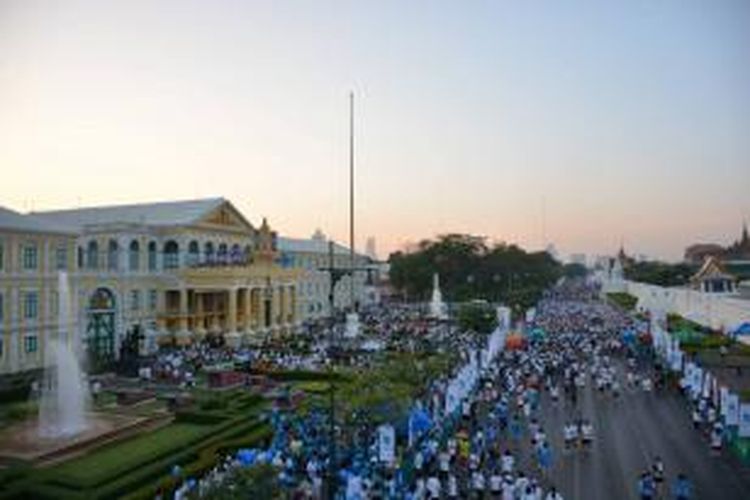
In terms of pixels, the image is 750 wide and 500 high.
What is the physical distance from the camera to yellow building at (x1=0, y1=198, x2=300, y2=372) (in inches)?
1580

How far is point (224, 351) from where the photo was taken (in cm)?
4991

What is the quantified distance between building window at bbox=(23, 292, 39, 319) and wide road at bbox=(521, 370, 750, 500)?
2823 cm

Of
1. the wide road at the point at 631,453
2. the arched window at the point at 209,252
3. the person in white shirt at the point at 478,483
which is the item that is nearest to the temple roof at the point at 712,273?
the wide road at the point at 631,453

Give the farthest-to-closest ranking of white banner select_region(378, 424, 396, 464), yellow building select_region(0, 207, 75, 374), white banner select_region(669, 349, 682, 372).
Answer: yellow building select_region(0, 207, 75, 374)
white banner select_region(669, 349, 682, 372)
white banner select_region(378, 424, 396, 464)

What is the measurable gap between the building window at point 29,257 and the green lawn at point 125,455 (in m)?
17.2

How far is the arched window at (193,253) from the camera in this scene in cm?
5688

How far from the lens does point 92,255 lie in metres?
55.0

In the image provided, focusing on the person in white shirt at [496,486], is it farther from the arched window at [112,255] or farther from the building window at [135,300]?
the arched window at [112,255]

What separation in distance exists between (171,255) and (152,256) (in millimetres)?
1422

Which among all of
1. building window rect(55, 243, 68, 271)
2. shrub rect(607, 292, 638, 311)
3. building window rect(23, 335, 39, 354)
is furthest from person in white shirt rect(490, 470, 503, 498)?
shrub rect(607, 292, 638, 311)

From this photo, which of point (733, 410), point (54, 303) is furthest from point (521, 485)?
point (54, 303)

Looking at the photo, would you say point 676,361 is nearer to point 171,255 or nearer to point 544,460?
point 544,460

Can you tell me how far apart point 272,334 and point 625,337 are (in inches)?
1086

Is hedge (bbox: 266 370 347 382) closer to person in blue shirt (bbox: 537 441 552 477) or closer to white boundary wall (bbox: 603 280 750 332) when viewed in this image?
person in blue shirt (bbox: 537 441 552 477)
